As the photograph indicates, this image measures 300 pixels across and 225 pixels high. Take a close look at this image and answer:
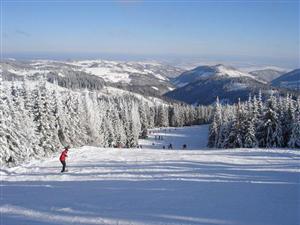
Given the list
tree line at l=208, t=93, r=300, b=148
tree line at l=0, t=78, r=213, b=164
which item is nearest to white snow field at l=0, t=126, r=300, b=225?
tree line at l=0, t=78, r=213, b=164

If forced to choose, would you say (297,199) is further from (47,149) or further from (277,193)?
(47,149)

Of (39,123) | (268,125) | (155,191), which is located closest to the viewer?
(155,191)

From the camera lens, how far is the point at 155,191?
17.4m

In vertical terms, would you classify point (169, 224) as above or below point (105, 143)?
above

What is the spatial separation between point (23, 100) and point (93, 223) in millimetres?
31563

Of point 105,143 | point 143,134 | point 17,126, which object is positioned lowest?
point 143,134

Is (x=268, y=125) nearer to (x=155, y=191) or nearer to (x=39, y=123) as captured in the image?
(x=39, y=123)

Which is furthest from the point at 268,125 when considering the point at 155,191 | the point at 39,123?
the point at 155,191

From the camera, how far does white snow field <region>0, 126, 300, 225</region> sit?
13.6 meters

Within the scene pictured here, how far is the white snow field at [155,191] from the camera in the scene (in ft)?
44.8

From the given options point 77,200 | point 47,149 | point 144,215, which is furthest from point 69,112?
point 144,215

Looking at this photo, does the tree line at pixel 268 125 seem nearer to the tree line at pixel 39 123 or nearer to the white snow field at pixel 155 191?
the tree line at pixel 39 123

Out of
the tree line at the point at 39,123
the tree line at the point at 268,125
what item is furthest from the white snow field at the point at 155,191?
the tree line at the point at 268,125

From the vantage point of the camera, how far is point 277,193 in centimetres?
1670
